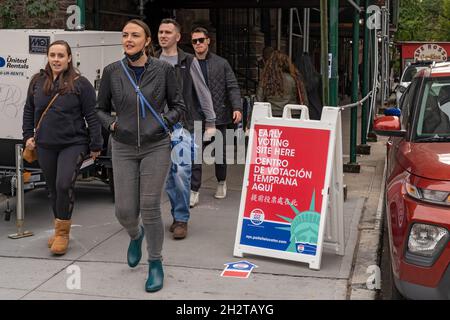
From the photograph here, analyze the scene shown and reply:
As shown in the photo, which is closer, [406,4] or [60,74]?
[60,74]

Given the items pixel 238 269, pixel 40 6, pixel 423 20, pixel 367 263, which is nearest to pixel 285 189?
pixel 238 269

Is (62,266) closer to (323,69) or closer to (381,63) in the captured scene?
(323,69)

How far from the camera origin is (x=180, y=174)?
5.75 m

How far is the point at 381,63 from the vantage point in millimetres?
21766

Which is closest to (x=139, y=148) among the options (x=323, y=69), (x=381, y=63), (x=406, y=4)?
(x=323, y=69)

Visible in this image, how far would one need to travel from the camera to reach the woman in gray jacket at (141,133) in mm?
4547

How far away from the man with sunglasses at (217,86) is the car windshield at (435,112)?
6.73ft

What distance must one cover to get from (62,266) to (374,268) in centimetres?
249

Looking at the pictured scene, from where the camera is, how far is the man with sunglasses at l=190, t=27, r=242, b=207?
6.73 m

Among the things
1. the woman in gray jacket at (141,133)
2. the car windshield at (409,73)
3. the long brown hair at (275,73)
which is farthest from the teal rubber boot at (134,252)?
the car windshield at (409,73)

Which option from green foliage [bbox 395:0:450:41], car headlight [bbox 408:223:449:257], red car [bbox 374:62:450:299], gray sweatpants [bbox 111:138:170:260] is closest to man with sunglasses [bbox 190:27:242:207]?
gray sweatpants [bbox 111:138:170:260]

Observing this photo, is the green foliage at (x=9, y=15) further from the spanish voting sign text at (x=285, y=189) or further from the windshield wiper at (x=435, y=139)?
the windshield wiper at (x=435, y=139)

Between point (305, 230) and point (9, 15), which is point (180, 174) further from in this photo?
point (9, 15)

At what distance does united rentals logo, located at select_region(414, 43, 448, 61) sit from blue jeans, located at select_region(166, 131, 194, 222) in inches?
727
